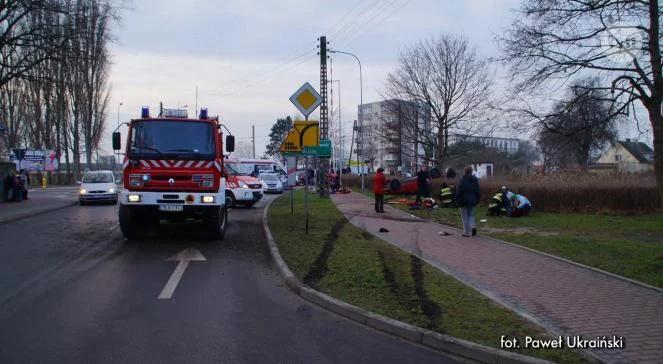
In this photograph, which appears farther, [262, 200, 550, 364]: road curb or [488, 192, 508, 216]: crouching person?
[488, 192, 508, 216]: crouching person

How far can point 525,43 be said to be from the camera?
61.7 feet

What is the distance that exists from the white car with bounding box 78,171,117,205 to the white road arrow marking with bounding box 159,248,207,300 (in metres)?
15.9

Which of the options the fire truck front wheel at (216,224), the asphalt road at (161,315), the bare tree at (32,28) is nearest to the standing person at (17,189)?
the bare tree at (32,28)

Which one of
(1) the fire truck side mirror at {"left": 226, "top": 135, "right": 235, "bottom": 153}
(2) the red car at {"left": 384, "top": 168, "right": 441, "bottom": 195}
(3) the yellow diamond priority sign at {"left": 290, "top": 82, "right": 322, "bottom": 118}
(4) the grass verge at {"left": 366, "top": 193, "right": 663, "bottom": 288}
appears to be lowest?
(4) the grass verge at {"left": 366, "top": 193, "right": 663, "bottom": 288}

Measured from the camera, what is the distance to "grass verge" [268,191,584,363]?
5.75m

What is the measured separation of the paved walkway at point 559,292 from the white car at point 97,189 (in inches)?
709

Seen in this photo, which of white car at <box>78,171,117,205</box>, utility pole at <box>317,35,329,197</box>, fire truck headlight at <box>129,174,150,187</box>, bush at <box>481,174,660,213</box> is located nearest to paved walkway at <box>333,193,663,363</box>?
fire truck headlight at <box>129,174,150,187</box>

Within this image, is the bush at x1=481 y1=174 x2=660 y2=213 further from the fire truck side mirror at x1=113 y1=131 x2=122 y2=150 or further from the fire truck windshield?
Result: the fire truck side mirror at x1=113 y1=131 x2=122 y2=150

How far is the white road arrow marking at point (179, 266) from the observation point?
7.92m

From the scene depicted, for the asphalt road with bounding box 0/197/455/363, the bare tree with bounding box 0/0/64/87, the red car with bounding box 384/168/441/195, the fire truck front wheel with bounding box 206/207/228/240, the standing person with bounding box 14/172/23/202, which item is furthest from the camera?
the red car with bounding box 384/168/441/195

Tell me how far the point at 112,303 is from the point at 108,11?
62.8ft

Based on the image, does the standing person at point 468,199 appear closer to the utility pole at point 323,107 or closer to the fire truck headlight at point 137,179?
the fire truck headlight at point 137,179

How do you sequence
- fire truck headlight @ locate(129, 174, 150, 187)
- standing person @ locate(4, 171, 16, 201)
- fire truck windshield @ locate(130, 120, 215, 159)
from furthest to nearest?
standing person @ locate(4, 171, 16, 201), fire truck windshield @ locate(130, 120, 215, 159), fire truck headlight @ locate(129, 174, 150, 187)

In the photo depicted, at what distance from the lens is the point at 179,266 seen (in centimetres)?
1002
